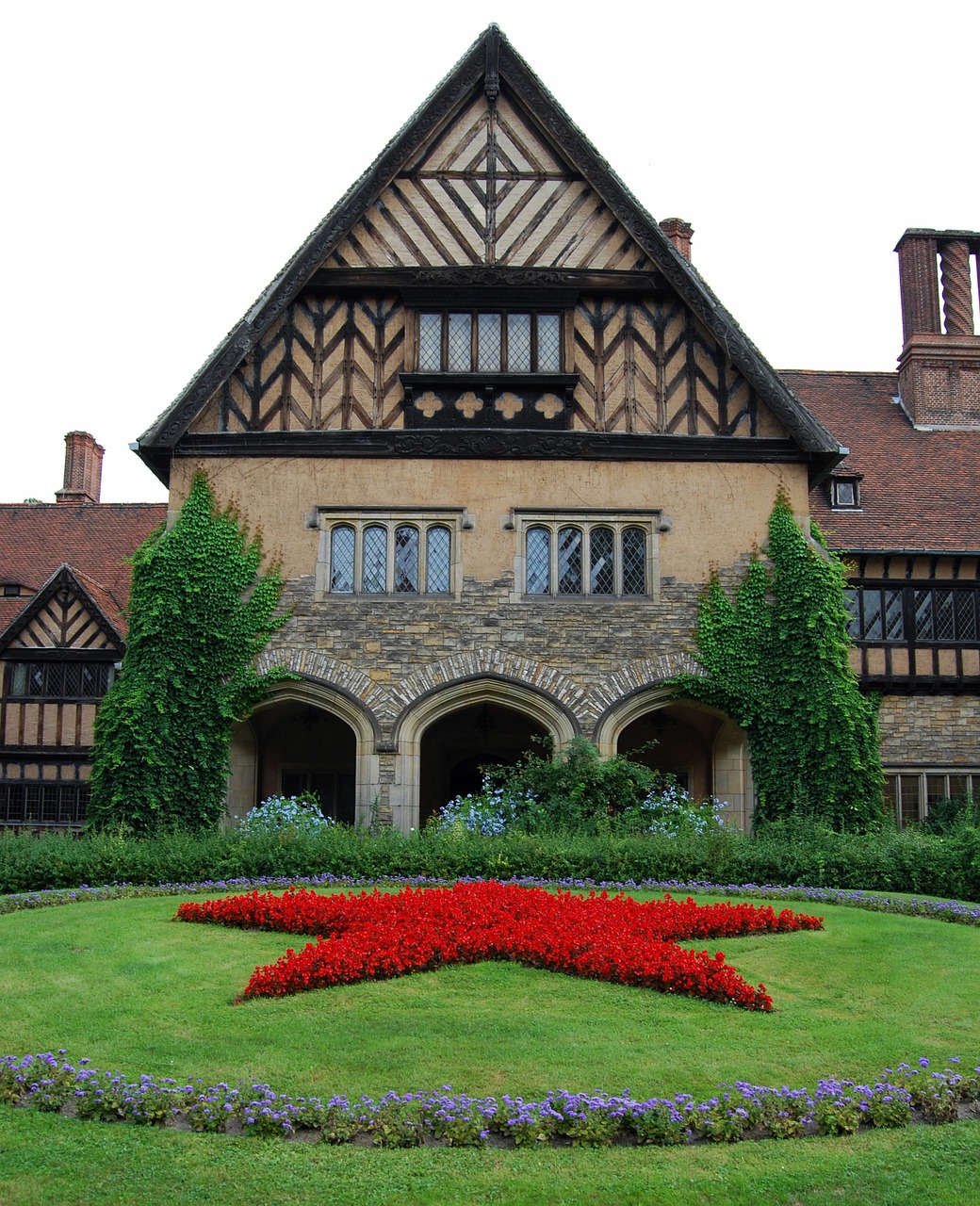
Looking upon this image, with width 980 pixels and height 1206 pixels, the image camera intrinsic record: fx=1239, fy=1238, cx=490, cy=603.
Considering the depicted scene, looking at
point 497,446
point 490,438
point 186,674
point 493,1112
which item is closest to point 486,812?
point 186,674

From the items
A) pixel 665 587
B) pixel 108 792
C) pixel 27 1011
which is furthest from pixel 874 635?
pixel 27 1011

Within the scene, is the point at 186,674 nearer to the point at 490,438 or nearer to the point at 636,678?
A: the point at 490,438

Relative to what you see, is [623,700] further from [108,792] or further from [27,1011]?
[27,1011]

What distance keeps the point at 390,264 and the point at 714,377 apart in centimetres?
493

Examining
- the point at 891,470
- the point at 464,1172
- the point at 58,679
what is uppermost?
the point at 891,470

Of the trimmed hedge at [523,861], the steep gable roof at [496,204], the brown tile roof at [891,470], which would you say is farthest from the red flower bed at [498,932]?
the brown tile roof at [891,470]

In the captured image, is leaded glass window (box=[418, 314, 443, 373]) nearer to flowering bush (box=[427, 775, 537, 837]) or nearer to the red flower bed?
flowering bush (box=[427, 775, 537, 837])

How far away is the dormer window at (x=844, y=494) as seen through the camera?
21141mm

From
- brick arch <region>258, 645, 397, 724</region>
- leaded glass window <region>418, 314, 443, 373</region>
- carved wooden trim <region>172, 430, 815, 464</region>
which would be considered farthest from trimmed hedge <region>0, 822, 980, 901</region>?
leaded glass window <region>418, 314, 443, 373</region>

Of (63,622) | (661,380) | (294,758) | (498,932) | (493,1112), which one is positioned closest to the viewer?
(493,1112)

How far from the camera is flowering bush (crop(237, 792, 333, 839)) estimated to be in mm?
15517

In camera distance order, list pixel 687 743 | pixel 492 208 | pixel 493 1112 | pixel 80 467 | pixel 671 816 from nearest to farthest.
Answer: pixel 493 1112 → pixel 671 816 → pixel 492 208 → pixel 687 743 → pixel 80 467

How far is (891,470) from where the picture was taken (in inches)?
872

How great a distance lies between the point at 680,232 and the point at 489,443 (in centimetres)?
1049
